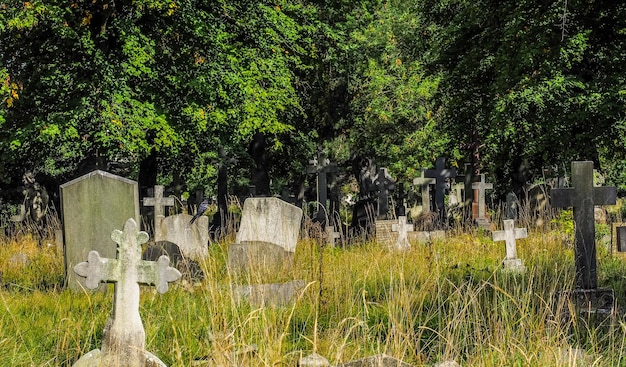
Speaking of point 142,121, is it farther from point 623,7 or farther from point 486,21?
point 623,7

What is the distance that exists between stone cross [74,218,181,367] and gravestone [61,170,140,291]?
11.7ft

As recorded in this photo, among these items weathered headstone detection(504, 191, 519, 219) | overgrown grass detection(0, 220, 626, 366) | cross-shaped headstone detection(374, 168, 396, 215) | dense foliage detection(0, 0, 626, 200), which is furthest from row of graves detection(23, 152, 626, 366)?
weathered headstone detection(504, 191, 519, 219)

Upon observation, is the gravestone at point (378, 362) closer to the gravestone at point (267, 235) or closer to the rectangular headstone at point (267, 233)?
the gravestone at point (267, 235)

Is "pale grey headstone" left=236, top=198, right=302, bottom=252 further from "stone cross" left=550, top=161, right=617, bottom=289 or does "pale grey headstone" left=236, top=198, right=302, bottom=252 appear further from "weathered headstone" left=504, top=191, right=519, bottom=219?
"weathered headstone" left=504, top=191, right=519, bottom=219

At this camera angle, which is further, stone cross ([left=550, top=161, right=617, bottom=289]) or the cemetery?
stone cross ([left=550, top=161, right=617, bottom=289])

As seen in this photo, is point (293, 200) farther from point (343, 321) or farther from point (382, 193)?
point (343, 321)

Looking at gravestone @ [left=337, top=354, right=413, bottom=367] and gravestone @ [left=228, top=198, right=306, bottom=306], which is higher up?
gravestone @ [left=228, top=198, right=306, bottom=306]

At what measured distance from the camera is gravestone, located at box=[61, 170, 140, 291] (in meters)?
7.95

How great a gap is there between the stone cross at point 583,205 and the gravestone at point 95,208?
429 cm

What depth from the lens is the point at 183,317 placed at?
19.3 feet

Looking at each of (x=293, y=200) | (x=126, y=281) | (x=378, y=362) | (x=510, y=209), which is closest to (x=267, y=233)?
(x=126, y=281)

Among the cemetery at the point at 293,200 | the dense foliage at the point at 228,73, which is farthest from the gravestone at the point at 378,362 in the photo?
the dense foliage at the point at 228,73

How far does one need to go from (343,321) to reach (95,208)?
Answer: 4.74 m

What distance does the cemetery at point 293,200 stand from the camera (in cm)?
479
